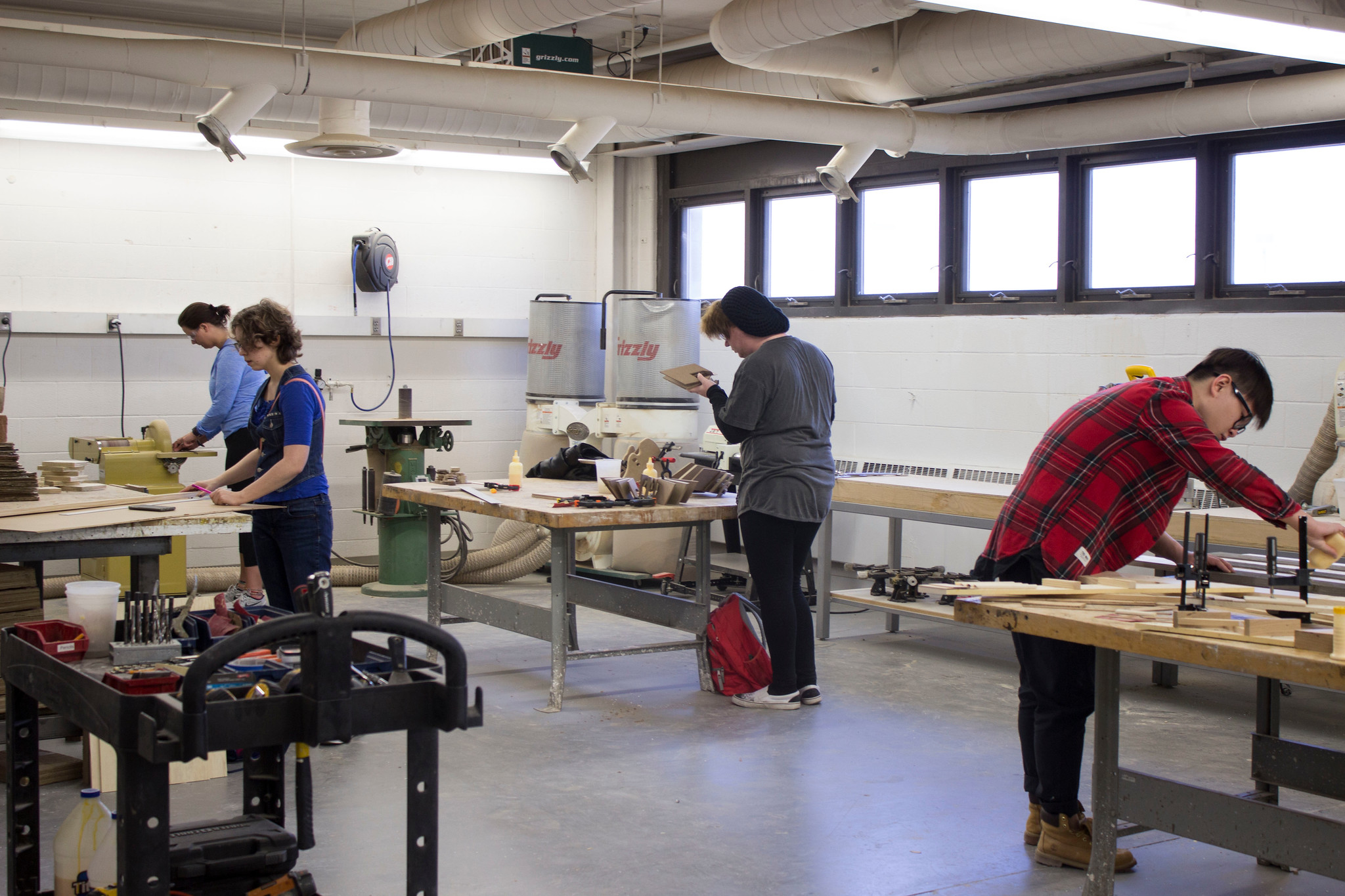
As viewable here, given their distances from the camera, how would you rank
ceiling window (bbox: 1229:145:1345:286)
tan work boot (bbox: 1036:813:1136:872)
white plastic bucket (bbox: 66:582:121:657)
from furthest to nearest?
1. ceiling window (bbox: 1229:145:1345:286)
2. tan work boot (bbox: 1036:813:1136:872)
3. white plastic bucket (bbox: 66:582:121:657)

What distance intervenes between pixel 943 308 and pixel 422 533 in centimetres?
311

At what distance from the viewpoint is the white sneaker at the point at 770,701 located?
457cm

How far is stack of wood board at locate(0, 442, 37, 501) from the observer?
4.16m

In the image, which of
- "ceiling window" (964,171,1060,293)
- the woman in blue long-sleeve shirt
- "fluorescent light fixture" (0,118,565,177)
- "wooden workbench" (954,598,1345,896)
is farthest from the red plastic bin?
"ceiling window" (964,171,1060,293)

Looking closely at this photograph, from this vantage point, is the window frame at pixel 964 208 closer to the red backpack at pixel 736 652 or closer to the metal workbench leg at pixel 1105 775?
the red backpack at pixel 736 652

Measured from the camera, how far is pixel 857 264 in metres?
7.49

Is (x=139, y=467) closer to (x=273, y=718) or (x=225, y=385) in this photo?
(x=225, y=385)

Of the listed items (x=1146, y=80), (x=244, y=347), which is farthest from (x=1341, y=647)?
(x=1146, y=80)

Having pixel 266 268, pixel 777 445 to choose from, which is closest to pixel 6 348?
pixel 266 268

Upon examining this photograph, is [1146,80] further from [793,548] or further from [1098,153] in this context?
[793,548]

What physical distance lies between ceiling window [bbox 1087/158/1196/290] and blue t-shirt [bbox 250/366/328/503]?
13.2 feet

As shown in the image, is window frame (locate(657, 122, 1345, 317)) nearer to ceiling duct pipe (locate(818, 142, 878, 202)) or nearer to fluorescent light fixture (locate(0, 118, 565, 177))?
ceiling duct pipe (locate(818, 142, 878, 202))

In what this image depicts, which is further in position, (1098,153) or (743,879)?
(1098,153)

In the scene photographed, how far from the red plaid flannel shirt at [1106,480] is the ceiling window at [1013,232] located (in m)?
3.81
